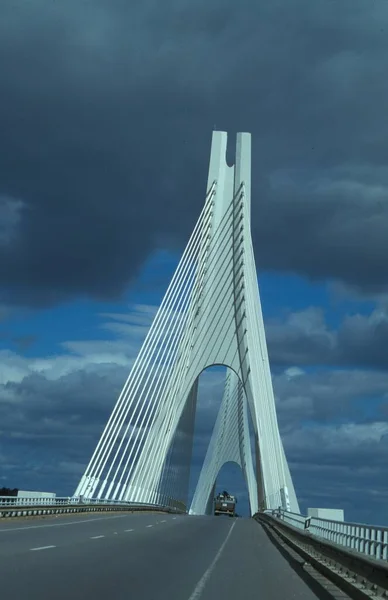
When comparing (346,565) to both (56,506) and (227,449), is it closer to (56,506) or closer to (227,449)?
(56,506)

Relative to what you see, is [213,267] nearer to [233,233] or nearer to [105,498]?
[233,233]

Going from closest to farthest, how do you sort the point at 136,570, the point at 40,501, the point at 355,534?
1. the point at 136,570
2. the point at 355,534
3. the point at 40,501

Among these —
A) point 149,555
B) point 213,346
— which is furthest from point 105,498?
point 149,555

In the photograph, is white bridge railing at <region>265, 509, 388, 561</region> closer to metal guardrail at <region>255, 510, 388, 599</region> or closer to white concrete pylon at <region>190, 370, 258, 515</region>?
metal guardrail at <region>255, 510, 388, 599</region>

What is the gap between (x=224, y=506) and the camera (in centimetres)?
10125

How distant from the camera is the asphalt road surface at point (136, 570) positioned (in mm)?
12883

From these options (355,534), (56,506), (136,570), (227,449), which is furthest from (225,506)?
(136,570)

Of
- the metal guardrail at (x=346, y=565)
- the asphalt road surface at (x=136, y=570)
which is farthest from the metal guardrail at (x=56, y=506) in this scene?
the metal guardrail at (x=346, y=565)

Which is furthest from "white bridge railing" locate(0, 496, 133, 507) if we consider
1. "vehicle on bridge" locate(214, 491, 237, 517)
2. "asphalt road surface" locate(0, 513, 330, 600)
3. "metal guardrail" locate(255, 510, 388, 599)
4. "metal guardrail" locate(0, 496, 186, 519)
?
"vehicle on bridge" locate(214, 491, 237, 517)

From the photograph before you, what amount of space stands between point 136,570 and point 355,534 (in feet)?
16.3

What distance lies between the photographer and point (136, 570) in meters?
16.1

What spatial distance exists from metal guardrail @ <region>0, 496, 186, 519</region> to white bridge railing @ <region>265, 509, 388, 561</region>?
14.1m

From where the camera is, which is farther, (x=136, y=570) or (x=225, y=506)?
(x=225, y=506)

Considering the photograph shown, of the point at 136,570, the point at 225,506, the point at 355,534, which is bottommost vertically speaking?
the point at 136,570
